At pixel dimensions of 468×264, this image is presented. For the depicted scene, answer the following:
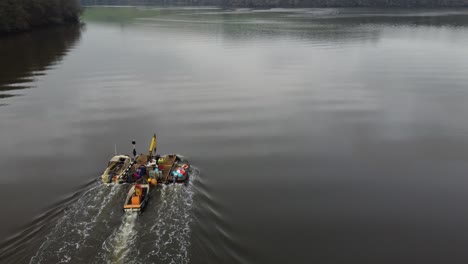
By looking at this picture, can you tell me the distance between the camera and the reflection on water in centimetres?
5138

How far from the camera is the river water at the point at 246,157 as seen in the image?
1900 centimetres

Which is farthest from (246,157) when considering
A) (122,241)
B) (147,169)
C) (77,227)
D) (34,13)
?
(34,13)

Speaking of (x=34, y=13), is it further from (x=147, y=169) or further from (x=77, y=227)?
(x=77, y=227)

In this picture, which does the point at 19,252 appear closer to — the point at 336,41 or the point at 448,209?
the point at 448,209

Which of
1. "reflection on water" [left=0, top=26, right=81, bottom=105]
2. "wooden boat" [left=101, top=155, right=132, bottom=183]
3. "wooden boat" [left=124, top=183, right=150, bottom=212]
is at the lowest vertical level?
"wooden boat" [left=124, top=183, right=150, bottom=212]

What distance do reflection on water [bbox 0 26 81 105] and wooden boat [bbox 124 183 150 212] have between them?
32676 mm

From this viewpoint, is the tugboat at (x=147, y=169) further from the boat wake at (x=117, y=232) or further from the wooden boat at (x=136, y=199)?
the wooden boat at (x=136, y=199)

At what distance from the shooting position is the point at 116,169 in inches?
1008

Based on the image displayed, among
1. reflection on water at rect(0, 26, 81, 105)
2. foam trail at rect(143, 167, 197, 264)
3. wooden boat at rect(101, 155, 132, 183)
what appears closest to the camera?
foam trail at rect(143, 167, 197, 264)

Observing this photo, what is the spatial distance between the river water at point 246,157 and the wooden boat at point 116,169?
0.80 metres

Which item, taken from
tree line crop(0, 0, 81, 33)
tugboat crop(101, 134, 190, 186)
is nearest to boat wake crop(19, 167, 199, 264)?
tugboat crop(101, 134, 190, 186)

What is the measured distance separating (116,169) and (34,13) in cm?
9502

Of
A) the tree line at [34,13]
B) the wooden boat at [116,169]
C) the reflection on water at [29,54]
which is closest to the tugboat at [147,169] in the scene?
the wooden boat at [116,169]

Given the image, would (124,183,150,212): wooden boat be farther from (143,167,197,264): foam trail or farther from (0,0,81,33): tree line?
(0,0,81,33): tree line
